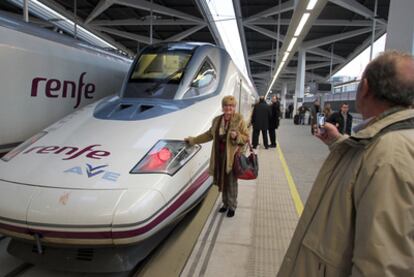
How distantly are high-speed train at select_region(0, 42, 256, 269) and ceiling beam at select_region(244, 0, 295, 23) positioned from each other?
1029 cm

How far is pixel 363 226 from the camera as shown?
1.15 metres

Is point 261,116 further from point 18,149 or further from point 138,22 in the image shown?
point 138,22

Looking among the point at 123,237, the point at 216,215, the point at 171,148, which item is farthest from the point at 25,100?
the point at 216,215

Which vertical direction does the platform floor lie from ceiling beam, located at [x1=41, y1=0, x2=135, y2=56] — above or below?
below

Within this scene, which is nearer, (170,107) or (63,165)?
(63,165)

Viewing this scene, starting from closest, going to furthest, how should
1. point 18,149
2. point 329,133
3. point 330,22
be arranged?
point 329,133 → point 18,149 → point 330,22

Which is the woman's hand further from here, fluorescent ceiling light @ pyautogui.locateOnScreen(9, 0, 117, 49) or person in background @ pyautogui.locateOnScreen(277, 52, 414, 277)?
fluorescent ceiling light @ pyautogui.locateOnScreen(9, 0, 117, 49)

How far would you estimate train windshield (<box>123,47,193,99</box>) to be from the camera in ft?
14.0

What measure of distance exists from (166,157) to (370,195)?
2.15 meters

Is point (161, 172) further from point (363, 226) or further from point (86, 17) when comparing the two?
point (86, 17)


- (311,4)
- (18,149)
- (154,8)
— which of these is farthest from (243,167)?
(154,8)

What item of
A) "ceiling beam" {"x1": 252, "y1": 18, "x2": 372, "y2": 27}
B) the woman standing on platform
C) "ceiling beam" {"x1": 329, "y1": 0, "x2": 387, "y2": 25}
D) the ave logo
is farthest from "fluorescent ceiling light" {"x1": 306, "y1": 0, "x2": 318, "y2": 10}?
"ceiling beam" {"x1": 252, "y1": 18, "x2": 372, "y2": 27}

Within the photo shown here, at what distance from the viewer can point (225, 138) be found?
3709 mm

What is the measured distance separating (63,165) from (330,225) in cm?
228
